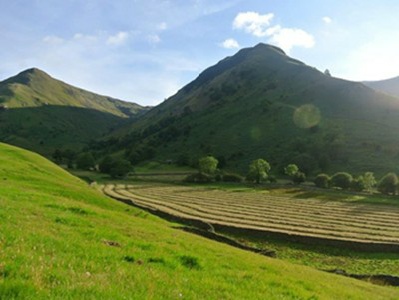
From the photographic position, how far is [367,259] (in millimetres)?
40719

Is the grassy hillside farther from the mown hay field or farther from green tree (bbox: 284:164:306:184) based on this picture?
green tree (bbox: 284:164:306:184)

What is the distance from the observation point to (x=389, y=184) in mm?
107375

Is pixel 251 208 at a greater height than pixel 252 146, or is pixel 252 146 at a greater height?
pixel 252 146

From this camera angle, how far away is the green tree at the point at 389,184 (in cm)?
10677

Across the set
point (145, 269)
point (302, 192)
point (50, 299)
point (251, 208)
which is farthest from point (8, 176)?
point (302, 192)

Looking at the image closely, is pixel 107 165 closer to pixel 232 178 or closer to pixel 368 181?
pixel 232 178

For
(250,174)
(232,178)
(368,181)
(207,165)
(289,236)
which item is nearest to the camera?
(289,236)

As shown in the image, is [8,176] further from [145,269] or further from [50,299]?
[50,299]

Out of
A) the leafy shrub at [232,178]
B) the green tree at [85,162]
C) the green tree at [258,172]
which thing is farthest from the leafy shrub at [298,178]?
the green tree at [85,162]

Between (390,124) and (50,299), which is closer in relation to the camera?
(50,299)

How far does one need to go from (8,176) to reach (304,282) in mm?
33085

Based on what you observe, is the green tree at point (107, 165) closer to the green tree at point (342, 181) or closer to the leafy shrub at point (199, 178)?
the leafy shrub at point (199, 178)

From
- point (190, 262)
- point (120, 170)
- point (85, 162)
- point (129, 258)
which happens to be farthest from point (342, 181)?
point (129, 258)

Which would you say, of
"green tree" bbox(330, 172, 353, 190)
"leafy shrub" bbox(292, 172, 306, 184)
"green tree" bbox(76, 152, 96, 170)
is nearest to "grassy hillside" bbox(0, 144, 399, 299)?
"green tree" bbox(330, 172, 353, 190)
